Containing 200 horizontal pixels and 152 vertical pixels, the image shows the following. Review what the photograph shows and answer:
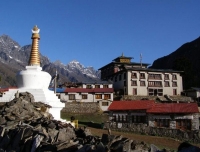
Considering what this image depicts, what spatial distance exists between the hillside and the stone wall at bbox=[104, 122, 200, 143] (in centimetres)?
4776

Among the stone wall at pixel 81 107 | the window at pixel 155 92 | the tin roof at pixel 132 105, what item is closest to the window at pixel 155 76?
the window at pixel 155 92

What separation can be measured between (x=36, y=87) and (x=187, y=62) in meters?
63.3

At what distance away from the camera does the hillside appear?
79438 millimetres

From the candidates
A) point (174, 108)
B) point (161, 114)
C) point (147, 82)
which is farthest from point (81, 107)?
point (174, 108)

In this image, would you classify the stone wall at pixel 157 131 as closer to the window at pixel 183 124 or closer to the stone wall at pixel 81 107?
the window at pixel 183 124

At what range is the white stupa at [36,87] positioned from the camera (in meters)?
23.4

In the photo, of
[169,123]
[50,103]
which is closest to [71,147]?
[50,103]

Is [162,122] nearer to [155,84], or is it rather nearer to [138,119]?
[138,119]

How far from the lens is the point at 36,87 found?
977 inches

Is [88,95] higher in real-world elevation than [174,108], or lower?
higher

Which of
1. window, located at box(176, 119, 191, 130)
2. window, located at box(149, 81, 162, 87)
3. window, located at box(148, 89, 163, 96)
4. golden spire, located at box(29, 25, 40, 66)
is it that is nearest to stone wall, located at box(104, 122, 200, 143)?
window, located at box(176, 119, 191, 130)

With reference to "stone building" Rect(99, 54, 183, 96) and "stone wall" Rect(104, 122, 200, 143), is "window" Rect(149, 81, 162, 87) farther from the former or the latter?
"stone wall" Rect(104, 122, 200, 143)

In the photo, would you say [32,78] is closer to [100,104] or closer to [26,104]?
[26,104]

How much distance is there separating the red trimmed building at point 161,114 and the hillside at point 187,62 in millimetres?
45265
